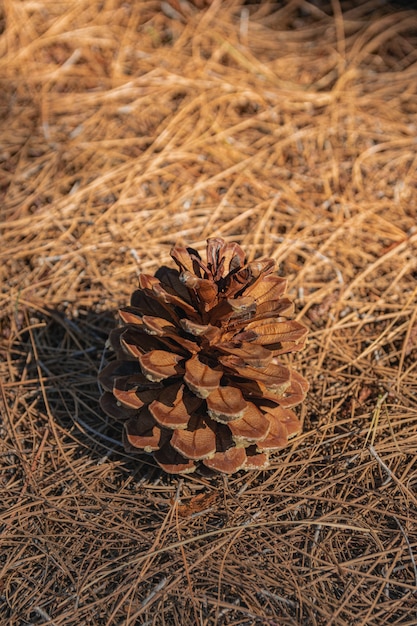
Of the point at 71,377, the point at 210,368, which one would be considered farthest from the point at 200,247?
the point at 210,368

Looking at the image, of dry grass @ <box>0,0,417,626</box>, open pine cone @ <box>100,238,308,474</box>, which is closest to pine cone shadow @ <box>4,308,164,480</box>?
dry grass @ <box>0,0,417,626</box>

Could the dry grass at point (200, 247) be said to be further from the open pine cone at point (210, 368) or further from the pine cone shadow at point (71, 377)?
the open pine cone at point (210, 368)

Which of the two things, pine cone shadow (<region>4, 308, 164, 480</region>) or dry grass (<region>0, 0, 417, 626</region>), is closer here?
dry grass (<region>0, 0, 417, 626</region>)

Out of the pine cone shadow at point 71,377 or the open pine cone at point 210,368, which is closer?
the open pine cone at point 210,368

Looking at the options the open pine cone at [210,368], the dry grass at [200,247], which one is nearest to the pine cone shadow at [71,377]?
the dry grass at [200,247]

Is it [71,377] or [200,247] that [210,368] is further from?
[200,247]

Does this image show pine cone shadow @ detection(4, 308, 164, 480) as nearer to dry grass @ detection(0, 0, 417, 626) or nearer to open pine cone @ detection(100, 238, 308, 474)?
dry grass @ detection(0, 0, 417, 626)
